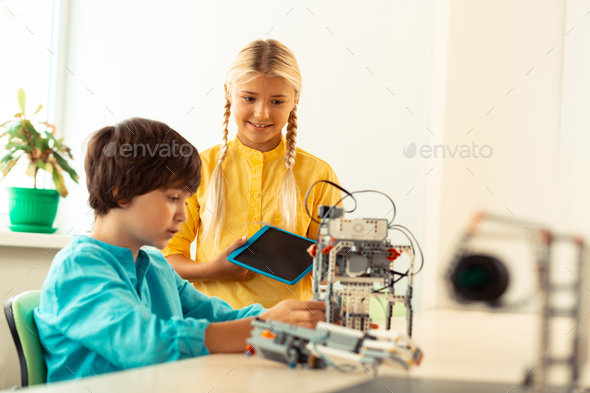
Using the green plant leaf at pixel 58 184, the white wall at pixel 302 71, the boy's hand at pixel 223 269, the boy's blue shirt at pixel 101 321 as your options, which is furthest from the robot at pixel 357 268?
the green plant leaf at pixel 58 184

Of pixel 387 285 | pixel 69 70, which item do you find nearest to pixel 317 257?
pixel 387 285

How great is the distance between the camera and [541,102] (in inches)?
18.2

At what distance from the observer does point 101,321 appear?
0.77 m

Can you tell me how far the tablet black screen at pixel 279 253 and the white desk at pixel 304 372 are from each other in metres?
0.40

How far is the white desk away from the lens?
56 centimetres

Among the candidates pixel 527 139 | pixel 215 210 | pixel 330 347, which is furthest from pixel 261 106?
pixel 527 139

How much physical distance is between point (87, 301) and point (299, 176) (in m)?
0.80

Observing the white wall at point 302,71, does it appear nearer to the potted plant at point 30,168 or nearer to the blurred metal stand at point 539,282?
the potted plant at point 30,168

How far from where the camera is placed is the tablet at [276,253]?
3.84 feet

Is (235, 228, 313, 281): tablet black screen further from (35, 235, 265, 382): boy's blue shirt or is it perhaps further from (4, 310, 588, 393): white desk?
(4, 310, 588, 393): white desk

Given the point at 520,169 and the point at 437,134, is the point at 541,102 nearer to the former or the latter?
the point at 520,169

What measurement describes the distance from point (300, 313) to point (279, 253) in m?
0.33

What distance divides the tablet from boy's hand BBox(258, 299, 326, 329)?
0.27m

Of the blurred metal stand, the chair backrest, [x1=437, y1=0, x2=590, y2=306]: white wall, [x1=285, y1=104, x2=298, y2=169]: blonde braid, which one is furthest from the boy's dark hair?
the blurred metal stand
